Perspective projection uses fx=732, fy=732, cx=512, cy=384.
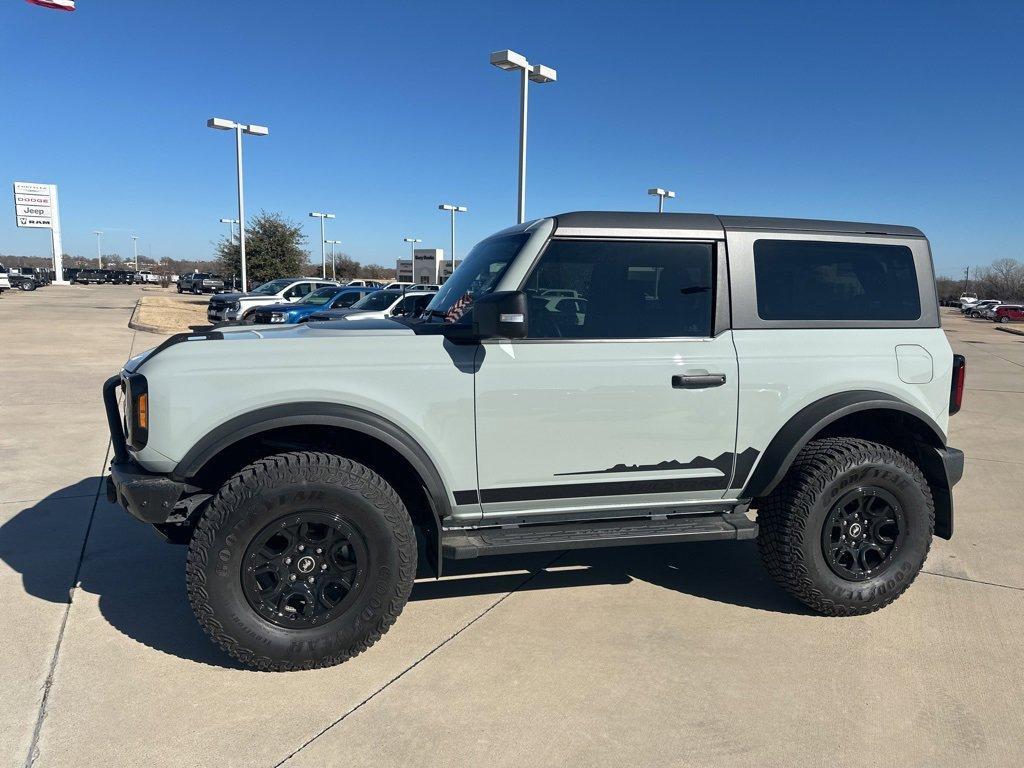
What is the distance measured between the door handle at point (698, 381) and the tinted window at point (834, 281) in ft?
1.43

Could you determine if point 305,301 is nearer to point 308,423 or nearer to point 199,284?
point 308,423

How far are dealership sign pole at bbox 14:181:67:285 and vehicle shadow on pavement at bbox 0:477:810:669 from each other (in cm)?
6605

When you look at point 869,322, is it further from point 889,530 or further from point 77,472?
point 77,472

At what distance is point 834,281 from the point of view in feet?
12.3

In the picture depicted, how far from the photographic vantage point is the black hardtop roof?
138 inches

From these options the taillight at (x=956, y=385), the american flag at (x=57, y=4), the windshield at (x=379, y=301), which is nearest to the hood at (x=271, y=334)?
the taillight at (x=956, y=385)

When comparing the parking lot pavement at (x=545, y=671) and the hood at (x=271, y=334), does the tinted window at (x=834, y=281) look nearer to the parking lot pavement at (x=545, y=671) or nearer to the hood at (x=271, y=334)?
the parking lot pavement at (x=545, y=671)

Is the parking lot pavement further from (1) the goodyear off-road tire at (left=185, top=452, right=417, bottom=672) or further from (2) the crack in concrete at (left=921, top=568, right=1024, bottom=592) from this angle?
(1) the goodyear off-road tire at (left=185, top=452, right=417, bottom=672)

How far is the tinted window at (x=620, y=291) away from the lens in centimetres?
343

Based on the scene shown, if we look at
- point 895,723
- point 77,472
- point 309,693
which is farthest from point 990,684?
point 77,472

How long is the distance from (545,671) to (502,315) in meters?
1.56

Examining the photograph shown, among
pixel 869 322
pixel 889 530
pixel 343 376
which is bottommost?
pixel 889 530

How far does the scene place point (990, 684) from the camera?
314cm

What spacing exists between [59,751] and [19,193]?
70.5 metres
